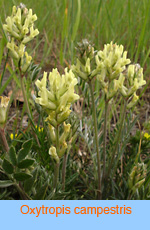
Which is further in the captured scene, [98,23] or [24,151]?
[98,23]

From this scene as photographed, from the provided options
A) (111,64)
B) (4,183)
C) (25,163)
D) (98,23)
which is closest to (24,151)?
(25,163)

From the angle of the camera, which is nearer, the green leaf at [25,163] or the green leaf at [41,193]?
the green leaf at [25,163]

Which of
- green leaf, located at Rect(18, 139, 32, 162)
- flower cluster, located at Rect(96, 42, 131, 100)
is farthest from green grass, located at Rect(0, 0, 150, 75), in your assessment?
green leaf, located at Rect(18, 139, 32, 162)

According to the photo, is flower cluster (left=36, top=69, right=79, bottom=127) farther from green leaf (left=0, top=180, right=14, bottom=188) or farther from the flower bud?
green leaf (left=0, top=180, right=14, bottom=188)

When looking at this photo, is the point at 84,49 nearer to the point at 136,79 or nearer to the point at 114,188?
the point at 136,79

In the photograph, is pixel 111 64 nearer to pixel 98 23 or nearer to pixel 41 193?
pixel 41 193

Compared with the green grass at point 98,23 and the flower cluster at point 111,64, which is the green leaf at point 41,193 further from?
the green grass at point 98,23

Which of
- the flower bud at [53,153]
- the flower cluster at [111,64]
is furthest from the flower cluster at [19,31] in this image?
the flower bud at [53,153]

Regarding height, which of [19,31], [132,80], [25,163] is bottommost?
[25,163]
